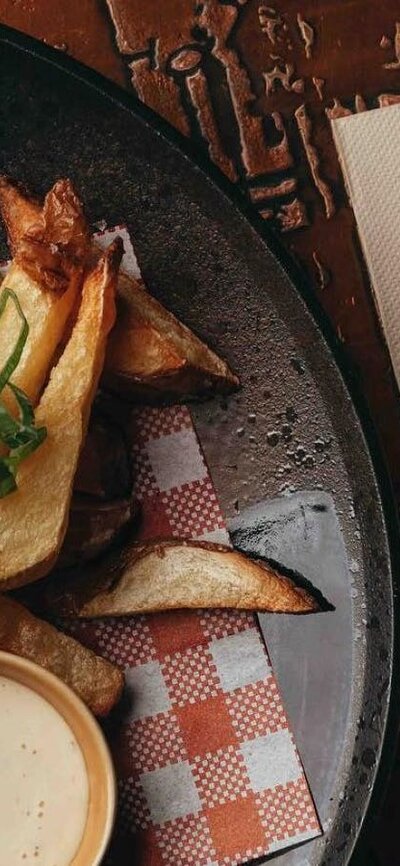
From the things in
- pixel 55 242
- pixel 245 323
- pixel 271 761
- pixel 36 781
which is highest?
pixel 55 242

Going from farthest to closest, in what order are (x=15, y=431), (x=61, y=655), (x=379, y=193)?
(x=379, y=193) < (x=61, y=655) < (x=15, y=431)

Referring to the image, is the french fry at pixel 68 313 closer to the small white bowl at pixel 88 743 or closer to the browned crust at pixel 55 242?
the browned crust at pixel 55 242

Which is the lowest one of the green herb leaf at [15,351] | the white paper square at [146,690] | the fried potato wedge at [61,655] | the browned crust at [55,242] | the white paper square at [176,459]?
the white paper square at [146,690]

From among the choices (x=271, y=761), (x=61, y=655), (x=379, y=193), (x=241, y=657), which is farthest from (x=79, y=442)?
(x=379, y=193)

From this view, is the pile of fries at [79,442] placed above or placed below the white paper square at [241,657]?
above

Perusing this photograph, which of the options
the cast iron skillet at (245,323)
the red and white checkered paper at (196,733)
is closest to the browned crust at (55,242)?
the cast iron skillet at (245,323)

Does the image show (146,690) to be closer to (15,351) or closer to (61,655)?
(61,655)
